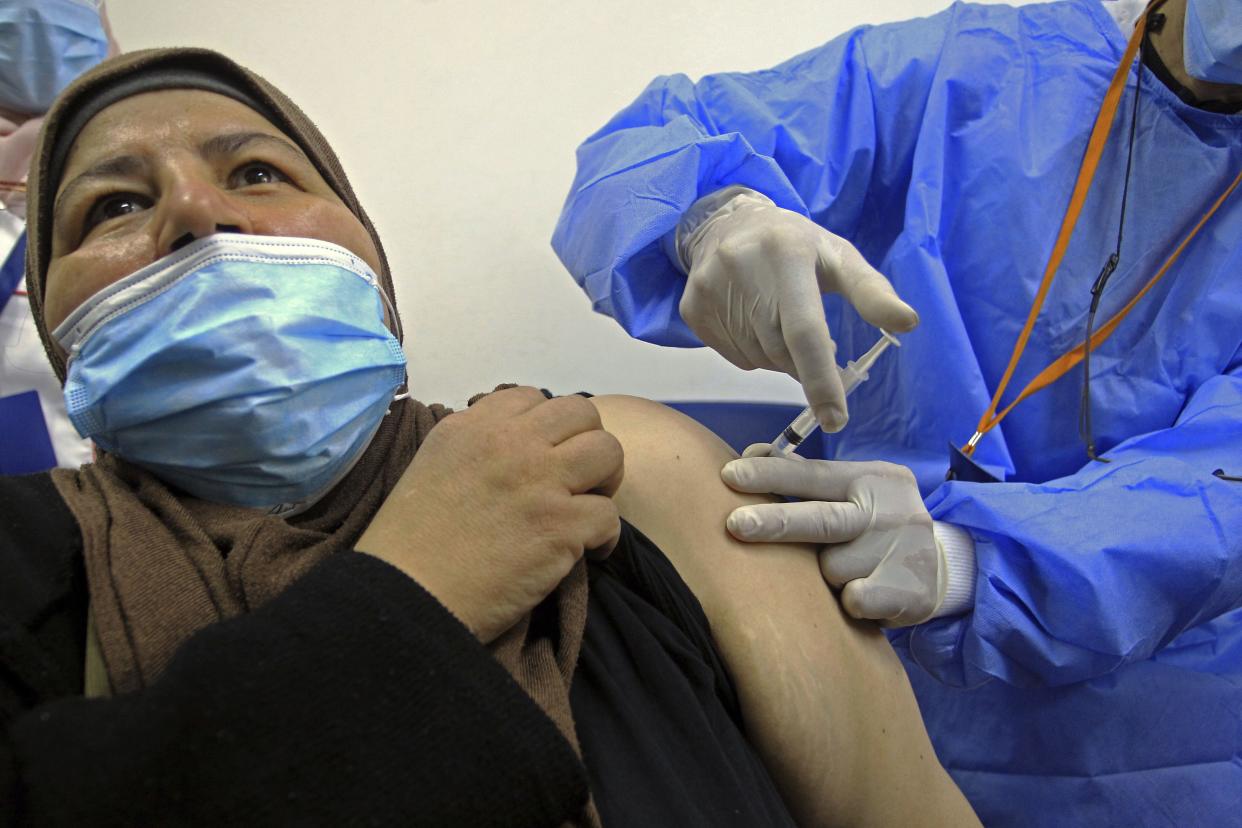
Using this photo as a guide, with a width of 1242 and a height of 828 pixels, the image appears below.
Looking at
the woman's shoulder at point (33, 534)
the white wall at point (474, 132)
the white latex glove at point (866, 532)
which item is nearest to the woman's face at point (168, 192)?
the woman's shoulder at point (33, 534)

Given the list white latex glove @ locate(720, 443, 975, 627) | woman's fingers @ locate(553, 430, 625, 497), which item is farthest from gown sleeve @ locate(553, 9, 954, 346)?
woman's fingers @ locate(553, 430, 625, 497)

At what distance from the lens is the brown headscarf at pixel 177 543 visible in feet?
1.74

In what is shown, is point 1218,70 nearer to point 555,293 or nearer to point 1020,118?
point 1020,118

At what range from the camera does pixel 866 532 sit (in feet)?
2.92

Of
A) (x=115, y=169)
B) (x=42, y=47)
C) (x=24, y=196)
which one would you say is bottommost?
(x=24, y=196)

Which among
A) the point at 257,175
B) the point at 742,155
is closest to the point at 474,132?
the point at 742,155

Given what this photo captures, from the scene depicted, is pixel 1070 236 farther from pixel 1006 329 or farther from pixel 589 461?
pixel 589 461

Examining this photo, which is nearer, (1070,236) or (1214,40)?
(1214,40)

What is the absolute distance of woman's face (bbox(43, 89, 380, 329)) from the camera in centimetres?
69

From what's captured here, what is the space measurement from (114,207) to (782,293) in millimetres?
716

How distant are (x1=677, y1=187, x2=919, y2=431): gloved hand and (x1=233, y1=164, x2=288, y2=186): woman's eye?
0.51 m

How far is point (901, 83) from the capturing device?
49.1 inches

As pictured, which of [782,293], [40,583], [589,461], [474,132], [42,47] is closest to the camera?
[40,583]

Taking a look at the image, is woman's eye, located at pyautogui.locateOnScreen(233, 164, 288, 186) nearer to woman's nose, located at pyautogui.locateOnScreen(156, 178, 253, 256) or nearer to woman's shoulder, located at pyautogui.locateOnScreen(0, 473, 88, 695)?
woman's nose, located at pyautogui.locateOnScreen(156, 178, 253, 256)
